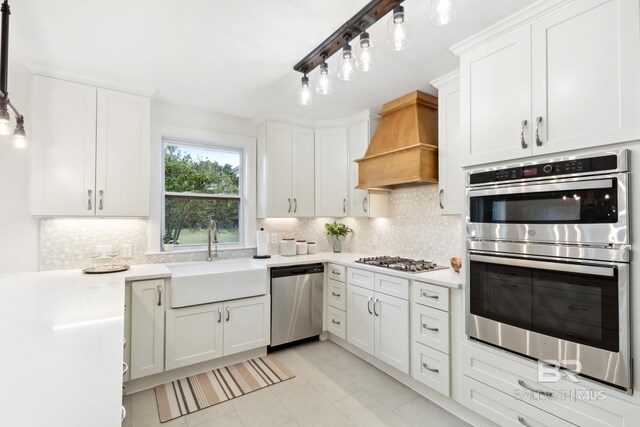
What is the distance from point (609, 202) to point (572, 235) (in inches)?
8.6

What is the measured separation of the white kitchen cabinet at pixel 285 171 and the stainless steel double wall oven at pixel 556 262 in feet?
6.74

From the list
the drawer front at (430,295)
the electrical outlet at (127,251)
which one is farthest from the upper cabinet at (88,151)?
the drawer front at (430,295)

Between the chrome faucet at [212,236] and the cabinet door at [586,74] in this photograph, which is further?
the chrome faucet at [212,236]

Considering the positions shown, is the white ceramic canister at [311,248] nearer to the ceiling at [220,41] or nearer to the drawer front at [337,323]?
the drawer front at [337,323]

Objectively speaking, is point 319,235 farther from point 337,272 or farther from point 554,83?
point 554,83

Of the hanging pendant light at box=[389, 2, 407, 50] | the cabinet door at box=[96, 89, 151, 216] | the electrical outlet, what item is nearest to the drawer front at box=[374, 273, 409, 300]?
the hanging pendant light at box=[389, 2, 407, 50]

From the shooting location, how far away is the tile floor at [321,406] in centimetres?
209

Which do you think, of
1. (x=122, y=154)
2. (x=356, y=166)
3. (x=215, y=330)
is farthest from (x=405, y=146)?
(x=122, y=154)

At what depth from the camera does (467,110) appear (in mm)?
2059

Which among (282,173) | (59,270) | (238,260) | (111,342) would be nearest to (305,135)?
(282,173)

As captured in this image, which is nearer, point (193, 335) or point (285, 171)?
point (193, 335)

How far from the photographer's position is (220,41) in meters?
2.08

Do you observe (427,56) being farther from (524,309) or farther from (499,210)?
(524,309)

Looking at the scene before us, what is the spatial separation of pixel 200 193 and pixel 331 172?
1557 millimetres
